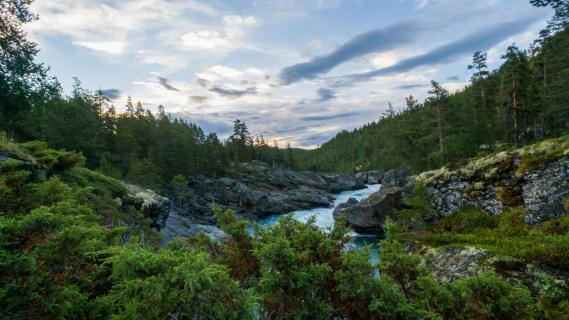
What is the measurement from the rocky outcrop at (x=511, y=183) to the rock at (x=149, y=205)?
2164 cm

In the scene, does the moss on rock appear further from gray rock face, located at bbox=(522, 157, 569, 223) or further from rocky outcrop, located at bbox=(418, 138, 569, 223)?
gray rock face, located at bbox=(522, 157, 569, 223)

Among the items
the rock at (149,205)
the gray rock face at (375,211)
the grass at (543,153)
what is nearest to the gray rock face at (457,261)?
the grass at (543,153)

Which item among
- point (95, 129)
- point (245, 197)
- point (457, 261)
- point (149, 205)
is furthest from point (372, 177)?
point (457, 261)

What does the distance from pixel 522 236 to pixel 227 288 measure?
17.4m

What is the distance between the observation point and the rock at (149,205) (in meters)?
21.4

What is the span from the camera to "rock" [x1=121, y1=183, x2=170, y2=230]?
2142 cm

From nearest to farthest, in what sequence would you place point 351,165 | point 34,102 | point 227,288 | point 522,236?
point 227,288
point 522,236
point 34,102
point 351,165

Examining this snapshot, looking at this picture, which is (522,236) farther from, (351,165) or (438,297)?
(351,165)

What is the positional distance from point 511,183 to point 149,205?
2550 centimetres

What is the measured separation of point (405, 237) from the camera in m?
17.4

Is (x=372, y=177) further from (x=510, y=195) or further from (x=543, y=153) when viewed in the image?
Answer: (x=510, y=195)

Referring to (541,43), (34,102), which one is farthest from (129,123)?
(541,43)

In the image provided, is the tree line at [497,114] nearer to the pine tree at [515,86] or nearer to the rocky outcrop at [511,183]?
the pine tree at [515,86]

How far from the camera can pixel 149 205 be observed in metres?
22.6
